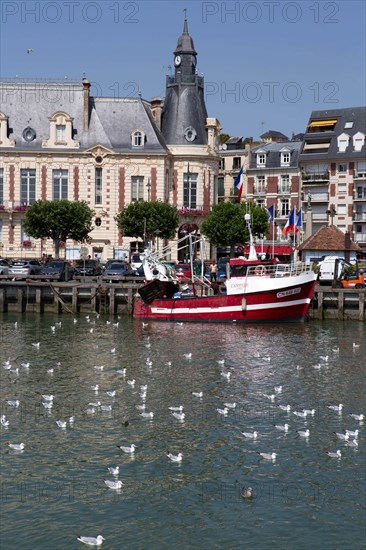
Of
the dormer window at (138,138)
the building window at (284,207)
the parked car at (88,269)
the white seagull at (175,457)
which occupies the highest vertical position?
the dormer window at (138,138)

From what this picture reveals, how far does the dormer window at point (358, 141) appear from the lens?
107 m

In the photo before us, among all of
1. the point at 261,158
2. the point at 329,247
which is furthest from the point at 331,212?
the point at 329,247

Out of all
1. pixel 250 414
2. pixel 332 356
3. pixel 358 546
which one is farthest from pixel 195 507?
pixel 332 356

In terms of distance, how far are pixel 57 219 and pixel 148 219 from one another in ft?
31.0

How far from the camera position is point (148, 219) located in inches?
3856

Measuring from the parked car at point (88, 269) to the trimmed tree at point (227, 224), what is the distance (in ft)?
47.6

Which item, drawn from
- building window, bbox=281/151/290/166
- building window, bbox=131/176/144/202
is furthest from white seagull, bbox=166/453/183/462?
building window, bbox=281/151/290/166

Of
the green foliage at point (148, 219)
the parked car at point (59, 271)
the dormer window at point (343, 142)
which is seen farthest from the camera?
the dormer window at point (343, 142)

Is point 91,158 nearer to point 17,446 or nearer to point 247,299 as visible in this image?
point 247,299

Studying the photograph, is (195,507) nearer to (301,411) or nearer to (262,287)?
(301,411)

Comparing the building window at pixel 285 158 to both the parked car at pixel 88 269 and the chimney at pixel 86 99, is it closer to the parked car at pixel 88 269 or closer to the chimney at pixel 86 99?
the chimney at pixel 86 99

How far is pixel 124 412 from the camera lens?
34.2 metres

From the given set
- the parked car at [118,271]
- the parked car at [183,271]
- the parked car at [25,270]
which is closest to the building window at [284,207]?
the parked car at [183,271]

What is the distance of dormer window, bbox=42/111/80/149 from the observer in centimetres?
10381
